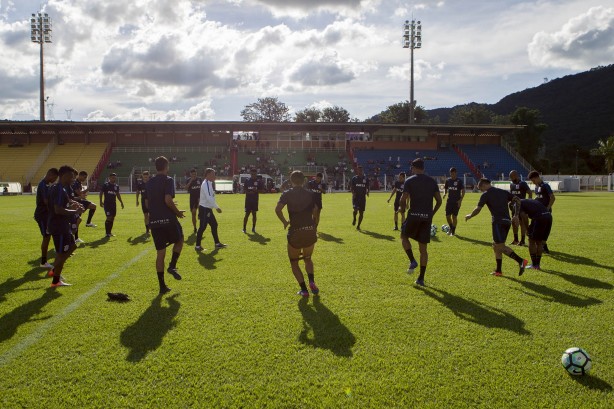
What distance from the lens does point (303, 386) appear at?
384 cm

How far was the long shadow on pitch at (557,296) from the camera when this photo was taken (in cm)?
627

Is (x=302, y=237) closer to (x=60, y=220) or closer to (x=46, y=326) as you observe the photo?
(x=46, y=326)

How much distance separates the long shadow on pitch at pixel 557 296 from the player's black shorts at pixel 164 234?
5.82 meters

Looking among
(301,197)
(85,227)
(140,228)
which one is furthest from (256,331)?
(85,227)

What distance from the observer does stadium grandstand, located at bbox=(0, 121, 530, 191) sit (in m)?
51.2

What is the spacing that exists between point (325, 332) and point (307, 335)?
0.23 m

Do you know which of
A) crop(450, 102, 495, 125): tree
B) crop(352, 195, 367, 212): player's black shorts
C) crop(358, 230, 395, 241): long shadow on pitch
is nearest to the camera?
crop(358, 230, 395, 241): long shadow on pitch

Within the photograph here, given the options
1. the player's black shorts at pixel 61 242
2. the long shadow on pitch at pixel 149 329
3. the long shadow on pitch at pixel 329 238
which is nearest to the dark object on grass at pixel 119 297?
the long shadow on pitch at pixel 149 329

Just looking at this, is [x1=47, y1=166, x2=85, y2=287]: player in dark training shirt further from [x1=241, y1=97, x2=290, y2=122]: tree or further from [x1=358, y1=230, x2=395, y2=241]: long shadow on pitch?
[x1=241, y1=97, x2=290, y2=122]: tree

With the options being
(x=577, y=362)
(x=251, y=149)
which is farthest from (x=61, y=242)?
(x=251, y=149)

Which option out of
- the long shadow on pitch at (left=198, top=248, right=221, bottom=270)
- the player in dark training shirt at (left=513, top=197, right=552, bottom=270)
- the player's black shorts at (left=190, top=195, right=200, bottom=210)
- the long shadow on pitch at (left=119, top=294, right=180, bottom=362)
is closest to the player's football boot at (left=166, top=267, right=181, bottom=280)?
the long shadow on pitch at (left=119, top=294, right=180, bottom=362)

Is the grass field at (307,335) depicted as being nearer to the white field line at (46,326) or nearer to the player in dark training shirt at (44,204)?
the white field line at (46,326)

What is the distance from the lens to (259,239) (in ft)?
41.8

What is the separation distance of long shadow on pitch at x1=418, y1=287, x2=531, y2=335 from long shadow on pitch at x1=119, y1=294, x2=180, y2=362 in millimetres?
3850
